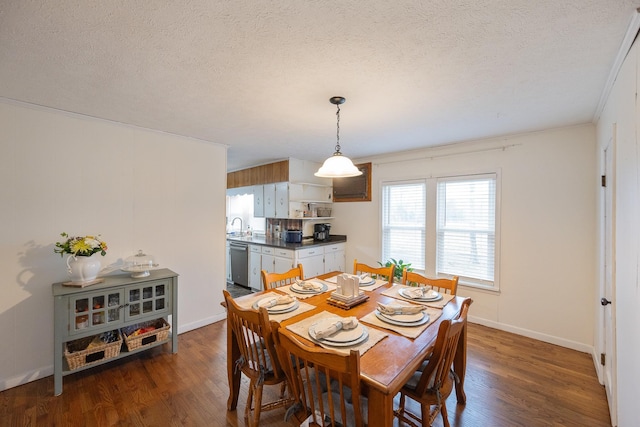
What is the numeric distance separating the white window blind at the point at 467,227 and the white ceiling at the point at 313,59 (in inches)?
37.1

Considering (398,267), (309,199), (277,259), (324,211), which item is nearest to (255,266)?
(277,259)

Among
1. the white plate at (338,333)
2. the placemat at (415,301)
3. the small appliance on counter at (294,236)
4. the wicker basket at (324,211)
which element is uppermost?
the wicker basket at (324,211)

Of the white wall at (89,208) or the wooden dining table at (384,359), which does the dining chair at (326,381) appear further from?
the white wall at (89,208)

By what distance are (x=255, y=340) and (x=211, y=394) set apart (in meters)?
0.93

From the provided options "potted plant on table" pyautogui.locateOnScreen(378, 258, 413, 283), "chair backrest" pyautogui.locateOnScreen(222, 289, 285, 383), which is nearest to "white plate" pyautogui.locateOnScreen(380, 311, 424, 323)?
"chair backrest" pyautogui.locateOnScreen(222, 289, 285, 383)

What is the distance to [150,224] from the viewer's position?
9.64ft

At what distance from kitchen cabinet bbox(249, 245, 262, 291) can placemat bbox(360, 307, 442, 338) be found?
10.0 ft

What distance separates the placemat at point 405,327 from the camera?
151 cm

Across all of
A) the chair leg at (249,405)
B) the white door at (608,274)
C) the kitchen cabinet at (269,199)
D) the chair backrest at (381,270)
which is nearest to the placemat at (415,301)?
the chair backrest at (381,270)

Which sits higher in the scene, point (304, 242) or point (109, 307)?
point (304, 242)

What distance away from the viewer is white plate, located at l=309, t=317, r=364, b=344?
4.55ft

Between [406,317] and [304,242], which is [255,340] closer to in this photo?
[406,317]

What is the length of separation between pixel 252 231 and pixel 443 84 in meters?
4.73

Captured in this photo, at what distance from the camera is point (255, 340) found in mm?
1632
